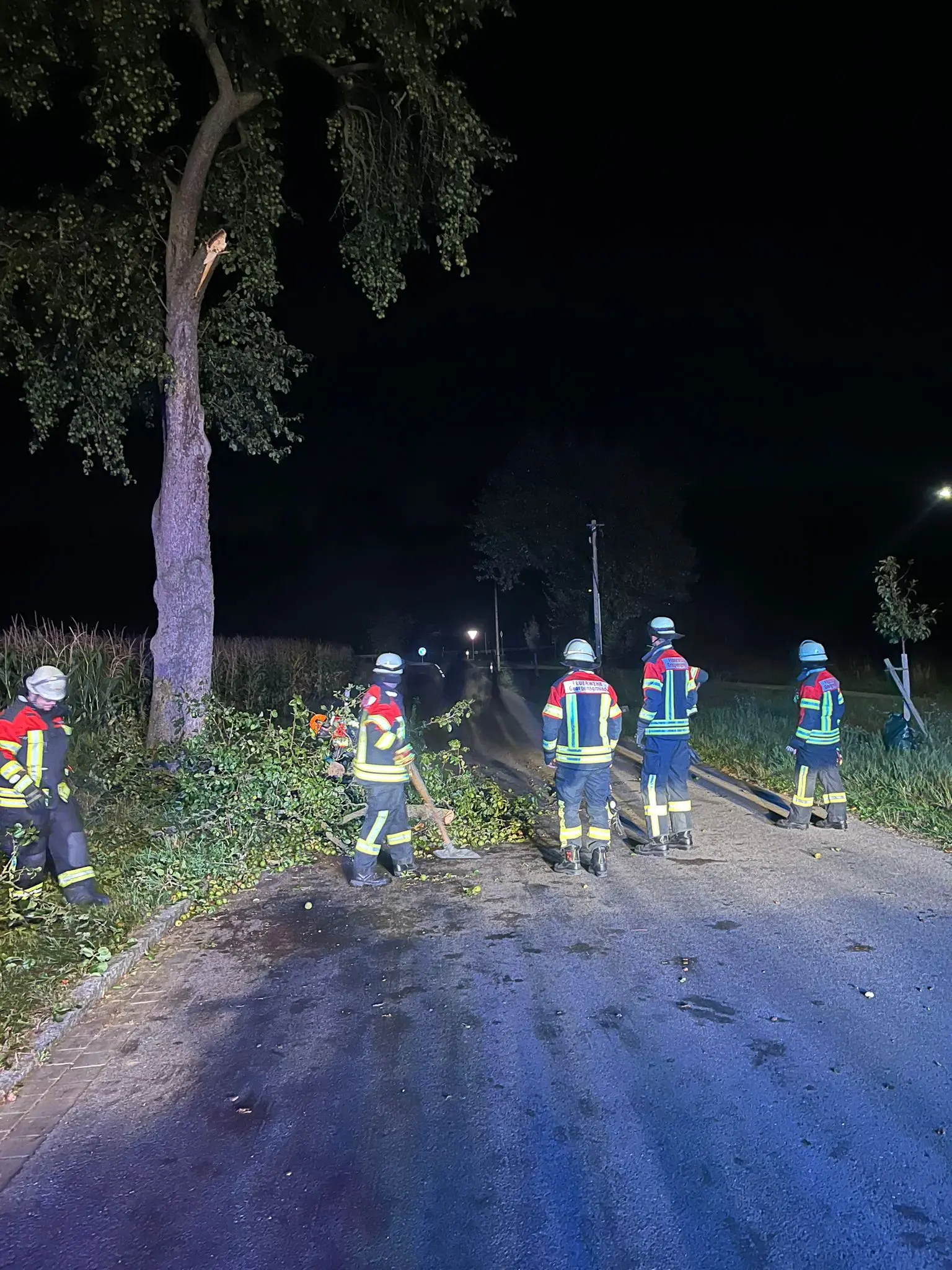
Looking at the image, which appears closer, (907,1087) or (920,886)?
(907,1087)

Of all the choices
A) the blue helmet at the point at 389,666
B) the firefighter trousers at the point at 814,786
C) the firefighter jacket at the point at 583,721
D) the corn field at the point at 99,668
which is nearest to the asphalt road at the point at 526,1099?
the firefighter jacket at the point at 583,721

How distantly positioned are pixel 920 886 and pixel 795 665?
29.1 metres

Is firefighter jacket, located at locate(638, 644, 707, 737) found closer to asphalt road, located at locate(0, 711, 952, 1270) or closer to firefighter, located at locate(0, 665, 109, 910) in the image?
asphalt road, located at locate(0, 711, 952, 1270)

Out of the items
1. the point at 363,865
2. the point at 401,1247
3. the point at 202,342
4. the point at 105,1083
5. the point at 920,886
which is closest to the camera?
the point at 401,1247

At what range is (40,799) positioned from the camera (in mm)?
5848

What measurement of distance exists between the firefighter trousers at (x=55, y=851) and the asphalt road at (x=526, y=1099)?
2.91 ft

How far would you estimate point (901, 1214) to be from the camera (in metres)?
2.88

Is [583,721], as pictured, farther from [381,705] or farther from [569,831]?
[381,705]

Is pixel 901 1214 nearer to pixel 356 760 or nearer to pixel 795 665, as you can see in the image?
pixel 356 760

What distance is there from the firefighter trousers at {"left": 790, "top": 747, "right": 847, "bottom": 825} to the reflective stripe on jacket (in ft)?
0.42

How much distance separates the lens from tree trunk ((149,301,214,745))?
10.5 meters

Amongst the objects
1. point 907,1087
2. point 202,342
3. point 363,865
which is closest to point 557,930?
point 363,865

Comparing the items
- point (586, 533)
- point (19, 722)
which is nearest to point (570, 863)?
point (19, 722)

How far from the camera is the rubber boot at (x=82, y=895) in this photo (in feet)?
19.3
